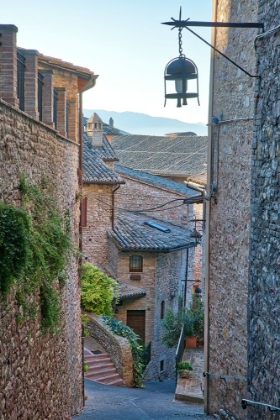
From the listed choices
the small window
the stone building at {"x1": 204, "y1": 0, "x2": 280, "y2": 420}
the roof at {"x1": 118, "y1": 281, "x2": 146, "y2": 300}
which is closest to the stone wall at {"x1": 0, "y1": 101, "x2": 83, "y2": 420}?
the stone building at {"x1": 204, "y1": 0, "x2": 280, "y2": 420}

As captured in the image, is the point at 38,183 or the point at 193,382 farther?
the point at 193,382

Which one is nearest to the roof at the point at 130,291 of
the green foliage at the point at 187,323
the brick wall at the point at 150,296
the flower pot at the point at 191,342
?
the brick wall at the point at 150,296

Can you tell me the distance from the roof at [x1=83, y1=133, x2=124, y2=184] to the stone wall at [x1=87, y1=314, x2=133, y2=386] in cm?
668

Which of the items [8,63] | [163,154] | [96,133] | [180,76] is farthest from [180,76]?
[163,154]

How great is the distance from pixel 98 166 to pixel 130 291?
5206 mm

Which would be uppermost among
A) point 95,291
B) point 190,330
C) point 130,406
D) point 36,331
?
point 36,331

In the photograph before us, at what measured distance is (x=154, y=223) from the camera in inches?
1155

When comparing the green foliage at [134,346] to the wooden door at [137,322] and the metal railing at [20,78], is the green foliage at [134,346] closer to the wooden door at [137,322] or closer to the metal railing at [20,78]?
the wooden door at [137,322]

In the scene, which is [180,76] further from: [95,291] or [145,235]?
[145,235]

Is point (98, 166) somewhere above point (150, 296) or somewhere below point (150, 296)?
above

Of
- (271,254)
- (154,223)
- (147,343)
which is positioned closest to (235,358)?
(271,254)

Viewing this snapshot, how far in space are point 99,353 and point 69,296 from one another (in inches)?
323

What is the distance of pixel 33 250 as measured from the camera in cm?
741

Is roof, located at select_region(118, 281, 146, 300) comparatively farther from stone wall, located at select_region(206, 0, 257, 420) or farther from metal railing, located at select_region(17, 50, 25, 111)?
metal railing, located at select_region(17, 50, 25, 111)
